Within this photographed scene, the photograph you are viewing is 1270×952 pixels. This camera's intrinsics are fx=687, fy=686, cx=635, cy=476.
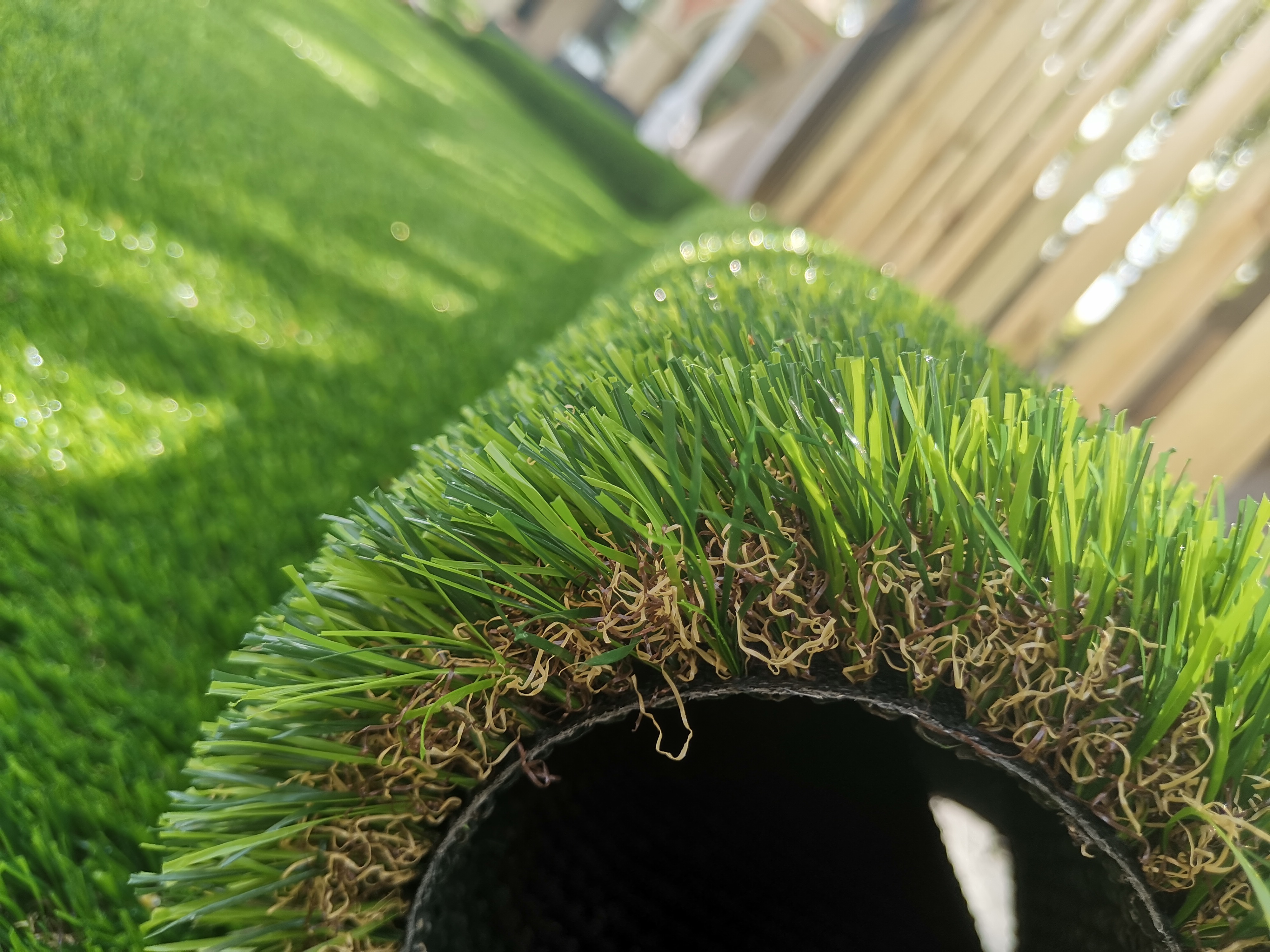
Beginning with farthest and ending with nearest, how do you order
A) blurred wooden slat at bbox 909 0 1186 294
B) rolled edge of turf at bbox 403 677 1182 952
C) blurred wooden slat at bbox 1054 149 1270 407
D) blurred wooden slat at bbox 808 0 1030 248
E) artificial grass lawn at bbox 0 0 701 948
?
1. blurred wooden slat at bbox 808 0 1030 248
2. blurred wooden slat at bbox 909 0 1186 294
3. blurred wooden slat at bbox 1054 149 1270 407
4. artificial grass lawn at bbox 0 0 701 948
5. rolled edge of turf at bbox 403 677 1182 952

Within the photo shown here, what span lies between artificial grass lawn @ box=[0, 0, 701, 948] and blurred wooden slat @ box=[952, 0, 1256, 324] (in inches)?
72.3

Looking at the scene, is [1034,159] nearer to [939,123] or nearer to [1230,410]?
[939,123]

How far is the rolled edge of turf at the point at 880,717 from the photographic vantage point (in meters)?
0.42

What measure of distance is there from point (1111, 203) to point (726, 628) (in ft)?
9.76

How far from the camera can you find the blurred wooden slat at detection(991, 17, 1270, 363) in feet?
7.54

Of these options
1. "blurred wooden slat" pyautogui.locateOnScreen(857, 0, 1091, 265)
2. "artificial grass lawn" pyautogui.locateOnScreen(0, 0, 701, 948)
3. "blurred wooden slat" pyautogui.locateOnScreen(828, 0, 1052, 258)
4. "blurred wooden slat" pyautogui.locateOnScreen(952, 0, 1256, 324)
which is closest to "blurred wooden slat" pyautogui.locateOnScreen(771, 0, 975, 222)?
"blurred wooden slat" pyautogui.locateOnScreen(828, 0, 1052, 258)

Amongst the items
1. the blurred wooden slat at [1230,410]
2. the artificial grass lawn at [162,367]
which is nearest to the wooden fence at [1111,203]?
the blurred wooden slat at [1230,410]

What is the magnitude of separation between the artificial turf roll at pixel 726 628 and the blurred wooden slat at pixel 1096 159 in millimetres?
2744

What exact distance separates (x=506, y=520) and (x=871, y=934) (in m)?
0.37

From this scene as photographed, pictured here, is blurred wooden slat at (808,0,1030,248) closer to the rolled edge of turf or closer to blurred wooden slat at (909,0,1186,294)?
blurred wooden slat at (909,0,1186,294)

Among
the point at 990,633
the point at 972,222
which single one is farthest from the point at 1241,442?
the point at 990,633

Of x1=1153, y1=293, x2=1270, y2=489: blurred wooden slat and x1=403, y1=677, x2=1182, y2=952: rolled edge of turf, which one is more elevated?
x1=1153, y1=293, x2=1270, y2=489: blurred wooden slat

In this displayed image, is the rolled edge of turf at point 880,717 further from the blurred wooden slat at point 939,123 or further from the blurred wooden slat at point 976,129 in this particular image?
the blurred wooden slat at point 939,123

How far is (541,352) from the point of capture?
1056 millimetres
